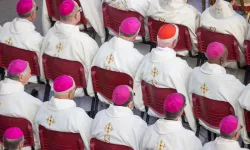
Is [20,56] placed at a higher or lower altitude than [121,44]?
lower

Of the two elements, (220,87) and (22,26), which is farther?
(22,26)

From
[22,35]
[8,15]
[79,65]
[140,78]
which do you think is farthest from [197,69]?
[8,15]

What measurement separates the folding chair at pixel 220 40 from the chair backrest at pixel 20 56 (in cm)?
182

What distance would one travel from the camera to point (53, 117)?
721 cm

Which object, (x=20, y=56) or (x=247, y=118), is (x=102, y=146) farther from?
(x=20, y=56)

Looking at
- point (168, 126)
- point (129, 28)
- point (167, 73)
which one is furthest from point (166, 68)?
point (168, 126)

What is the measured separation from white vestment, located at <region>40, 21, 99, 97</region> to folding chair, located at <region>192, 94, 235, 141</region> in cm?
141

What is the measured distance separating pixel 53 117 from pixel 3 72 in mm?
1852

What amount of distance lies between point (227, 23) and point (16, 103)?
7.89 ft

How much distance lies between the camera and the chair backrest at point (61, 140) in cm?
712

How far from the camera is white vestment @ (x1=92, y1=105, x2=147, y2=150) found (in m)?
6.89

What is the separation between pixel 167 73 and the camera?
7.41 m

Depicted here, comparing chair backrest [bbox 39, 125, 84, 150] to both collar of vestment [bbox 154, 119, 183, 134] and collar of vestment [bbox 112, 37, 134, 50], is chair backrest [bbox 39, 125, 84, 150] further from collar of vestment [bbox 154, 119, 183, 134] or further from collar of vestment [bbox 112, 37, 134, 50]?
collar of vestment [bbox 112, 37, 134, 50]

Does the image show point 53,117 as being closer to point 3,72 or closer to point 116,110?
point 116,110
